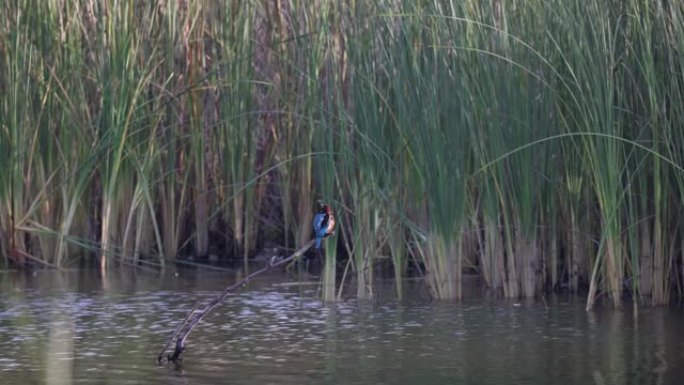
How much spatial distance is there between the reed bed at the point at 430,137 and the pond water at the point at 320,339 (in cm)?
38

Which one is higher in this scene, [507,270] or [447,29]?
[447,29]

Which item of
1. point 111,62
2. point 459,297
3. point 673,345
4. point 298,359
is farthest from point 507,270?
point 111,62

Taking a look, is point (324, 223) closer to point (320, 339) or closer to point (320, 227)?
point (320, 227)

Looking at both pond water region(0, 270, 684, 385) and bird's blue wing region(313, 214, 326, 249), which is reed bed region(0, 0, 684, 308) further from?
bird's blue wing region(313, 214, 326, 249)

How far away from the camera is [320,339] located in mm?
7016

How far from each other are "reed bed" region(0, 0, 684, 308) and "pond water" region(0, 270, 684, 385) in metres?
0.38

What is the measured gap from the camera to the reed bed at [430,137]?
7.73 meters

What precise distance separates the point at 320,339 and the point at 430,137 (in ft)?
4.71

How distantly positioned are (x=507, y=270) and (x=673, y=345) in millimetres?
1599

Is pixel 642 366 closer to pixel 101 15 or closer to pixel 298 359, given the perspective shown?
pixel 298 359

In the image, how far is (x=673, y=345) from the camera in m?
6.78

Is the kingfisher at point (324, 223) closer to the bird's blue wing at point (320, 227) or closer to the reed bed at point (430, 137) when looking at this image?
the bird's blue wing at point (320, 227)

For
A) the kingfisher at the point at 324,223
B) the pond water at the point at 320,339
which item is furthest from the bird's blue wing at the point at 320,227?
the pond water at the point at 320,339

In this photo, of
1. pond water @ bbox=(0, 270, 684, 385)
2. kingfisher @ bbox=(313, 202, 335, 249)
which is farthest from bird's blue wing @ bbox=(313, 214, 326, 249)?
pond water @ bbox=(0, 270, 684, 385)
